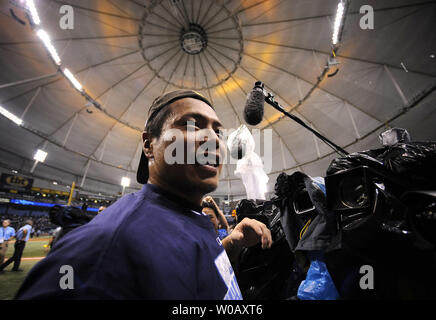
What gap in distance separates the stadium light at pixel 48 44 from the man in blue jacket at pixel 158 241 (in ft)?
40.2

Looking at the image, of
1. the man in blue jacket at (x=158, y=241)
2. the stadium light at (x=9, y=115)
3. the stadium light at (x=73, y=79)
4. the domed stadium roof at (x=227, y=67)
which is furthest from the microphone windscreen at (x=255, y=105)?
the stadium light at (x=9, y=115)

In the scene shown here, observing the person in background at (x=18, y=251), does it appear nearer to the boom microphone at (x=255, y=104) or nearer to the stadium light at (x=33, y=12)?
the stadium light at (x=33, y=12)

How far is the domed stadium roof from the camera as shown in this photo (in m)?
8.05

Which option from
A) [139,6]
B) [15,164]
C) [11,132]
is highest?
[139,6]

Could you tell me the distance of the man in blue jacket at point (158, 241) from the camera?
1.52 ft

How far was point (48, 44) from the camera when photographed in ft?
29.1

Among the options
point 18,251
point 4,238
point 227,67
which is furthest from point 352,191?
point 4,238

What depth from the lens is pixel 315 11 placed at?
7.91m

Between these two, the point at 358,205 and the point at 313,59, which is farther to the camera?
the point at 313,59

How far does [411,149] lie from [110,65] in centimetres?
1325

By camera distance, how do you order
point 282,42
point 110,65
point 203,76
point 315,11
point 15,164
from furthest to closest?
point 15,164, point 203,76, point 110,65, point 282,42, point 315,11

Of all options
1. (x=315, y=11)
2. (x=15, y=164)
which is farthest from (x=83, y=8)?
(x=15, y=164)

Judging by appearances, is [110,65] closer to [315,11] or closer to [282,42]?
[282,42]

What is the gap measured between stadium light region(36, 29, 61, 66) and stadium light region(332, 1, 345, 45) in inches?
520
